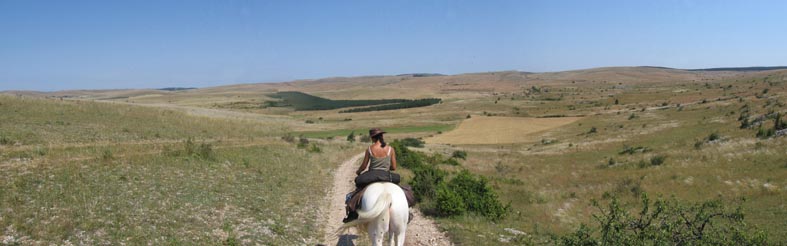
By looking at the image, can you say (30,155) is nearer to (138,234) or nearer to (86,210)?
(86,210)

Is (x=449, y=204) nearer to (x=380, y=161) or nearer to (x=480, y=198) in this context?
(x=480, y=198)

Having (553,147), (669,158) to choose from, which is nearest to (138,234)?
(669,158)

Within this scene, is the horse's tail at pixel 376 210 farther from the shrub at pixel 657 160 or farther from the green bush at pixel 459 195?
the shrub at pixel 657 160

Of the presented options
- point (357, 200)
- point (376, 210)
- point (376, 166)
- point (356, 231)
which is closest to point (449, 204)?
point (356, 231)

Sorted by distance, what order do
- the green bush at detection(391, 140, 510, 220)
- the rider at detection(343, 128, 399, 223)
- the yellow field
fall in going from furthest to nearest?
1. the yellow field
2. the green bush at detection(391, 140, 510, 220)
3. the rider at detection(343, 128, 399, 223)

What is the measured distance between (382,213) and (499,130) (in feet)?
233

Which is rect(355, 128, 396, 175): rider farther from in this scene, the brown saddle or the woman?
the brown saddle

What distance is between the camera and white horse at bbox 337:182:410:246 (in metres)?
9.30

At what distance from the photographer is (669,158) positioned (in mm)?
30391

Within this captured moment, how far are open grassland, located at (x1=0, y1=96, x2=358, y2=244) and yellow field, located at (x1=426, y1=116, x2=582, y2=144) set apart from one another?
4296 centimetres

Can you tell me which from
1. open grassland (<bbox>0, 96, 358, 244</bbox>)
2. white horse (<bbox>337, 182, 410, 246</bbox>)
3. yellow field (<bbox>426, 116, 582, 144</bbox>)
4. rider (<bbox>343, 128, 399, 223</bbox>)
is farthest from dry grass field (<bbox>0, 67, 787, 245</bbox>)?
yellow field (<bbox>426, 116, 582, 144</bbox>)

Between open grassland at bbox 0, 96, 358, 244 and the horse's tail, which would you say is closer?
the horse's tail

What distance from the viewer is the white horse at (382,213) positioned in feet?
30.5

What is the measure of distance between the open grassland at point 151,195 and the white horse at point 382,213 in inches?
136
